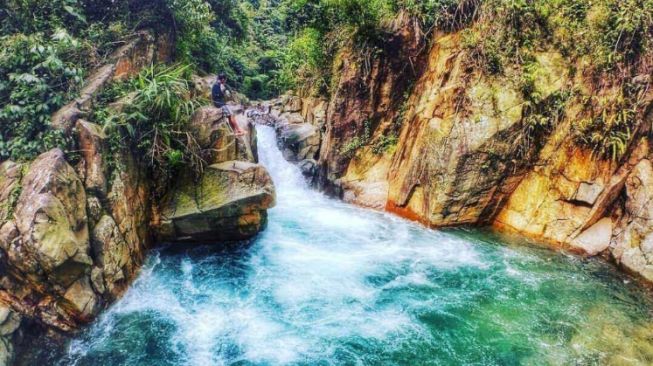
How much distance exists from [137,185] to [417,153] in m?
8.06

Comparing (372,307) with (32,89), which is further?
(372,307)

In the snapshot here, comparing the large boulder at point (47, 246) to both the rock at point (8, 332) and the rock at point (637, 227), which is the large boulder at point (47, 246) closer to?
the rock at point (8, 332)

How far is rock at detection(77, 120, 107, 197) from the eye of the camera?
775 cm

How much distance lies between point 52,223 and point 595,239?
12313 mm

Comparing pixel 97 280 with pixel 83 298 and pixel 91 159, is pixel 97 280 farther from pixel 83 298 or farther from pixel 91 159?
pixel 91 159

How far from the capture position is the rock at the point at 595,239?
33.6 feet

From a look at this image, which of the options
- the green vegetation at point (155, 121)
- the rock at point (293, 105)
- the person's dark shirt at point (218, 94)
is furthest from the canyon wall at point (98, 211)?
the rock at point (293, 105)

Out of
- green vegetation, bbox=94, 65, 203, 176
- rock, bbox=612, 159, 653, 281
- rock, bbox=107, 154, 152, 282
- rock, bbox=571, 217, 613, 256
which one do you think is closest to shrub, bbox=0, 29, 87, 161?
green vegetation, bbox=94, 65, 203, 176

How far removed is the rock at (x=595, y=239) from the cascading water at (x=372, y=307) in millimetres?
414

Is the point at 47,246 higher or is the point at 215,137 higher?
the point at 215,137

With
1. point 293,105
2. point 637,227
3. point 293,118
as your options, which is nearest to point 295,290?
point 637,227

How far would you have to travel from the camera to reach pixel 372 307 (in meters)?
8.17

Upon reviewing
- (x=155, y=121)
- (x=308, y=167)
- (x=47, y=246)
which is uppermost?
(x=155, y=121)

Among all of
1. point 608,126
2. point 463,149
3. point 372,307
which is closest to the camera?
point 372,307
